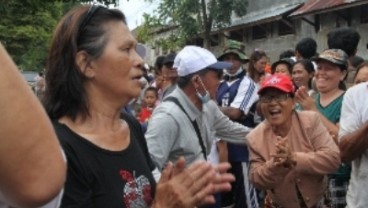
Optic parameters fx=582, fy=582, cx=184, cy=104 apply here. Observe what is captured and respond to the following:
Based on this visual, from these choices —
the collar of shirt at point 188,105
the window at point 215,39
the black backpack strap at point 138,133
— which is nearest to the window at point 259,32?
the window at point 215,39

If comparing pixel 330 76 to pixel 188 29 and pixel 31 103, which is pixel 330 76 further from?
pixel 188 29

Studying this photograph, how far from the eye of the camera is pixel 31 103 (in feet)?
3.32

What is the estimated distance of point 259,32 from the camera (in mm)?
29156

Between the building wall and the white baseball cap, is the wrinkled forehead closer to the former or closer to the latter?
the white baseball cap

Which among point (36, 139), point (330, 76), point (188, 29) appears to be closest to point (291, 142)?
point (330, 76)

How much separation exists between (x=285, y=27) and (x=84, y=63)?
83.1 ft

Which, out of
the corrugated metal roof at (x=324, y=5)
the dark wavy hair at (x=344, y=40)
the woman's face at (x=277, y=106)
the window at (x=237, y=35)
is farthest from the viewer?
the window at (x=237, y=35)

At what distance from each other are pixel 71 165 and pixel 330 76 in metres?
2.89

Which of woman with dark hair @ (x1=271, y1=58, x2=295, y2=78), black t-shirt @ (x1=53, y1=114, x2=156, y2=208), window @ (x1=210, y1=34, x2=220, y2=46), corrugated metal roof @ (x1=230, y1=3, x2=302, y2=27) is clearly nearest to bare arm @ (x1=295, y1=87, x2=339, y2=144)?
woman with dark hair @ (x1=271, y1=58, x2=295, y2=78)

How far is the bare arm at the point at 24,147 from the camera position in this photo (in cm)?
97

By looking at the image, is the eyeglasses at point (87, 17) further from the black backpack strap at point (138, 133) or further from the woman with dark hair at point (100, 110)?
the black backpack strap at point (138, 133)

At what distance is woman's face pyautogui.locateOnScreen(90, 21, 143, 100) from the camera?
2289 mm

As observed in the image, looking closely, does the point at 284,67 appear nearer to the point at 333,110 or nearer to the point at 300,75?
the point at 300,75

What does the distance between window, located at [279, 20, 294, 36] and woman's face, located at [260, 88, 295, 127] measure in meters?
22.6
